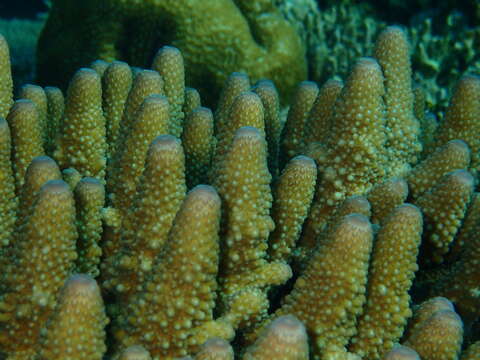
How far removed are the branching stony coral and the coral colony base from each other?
1.84 meters

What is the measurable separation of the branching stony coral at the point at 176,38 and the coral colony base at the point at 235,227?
1839mm

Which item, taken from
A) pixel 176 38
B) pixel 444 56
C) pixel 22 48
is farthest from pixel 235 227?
pixel 22 48

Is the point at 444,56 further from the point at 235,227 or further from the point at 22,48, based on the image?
the point at 22,48

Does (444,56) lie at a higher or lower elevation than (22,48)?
higher

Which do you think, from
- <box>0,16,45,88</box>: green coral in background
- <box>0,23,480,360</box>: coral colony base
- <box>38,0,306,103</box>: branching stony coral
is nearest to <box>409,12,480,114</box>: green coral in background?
<box>38,0,306,103</box>: branching stony coral

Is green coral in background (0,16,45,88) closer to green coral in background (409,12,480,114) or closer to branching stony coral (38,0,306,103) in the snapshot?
branching stony coral (38,0,306,103)

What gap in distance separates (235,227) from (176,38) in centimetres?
310

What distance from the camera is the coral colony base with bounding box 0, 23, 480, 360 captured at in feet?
5.85

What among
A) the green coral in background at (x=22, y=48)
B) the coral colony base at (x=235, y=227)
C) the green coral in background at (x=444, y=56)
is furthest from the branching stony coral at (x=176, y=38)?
the coral colony base at (x=235, y=227)

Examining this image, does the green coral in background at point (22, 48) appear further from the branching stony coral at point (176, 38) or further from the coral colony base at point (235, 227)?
the coral colony base at point (235, 227)

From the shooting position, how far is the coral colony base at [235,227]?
1782mm

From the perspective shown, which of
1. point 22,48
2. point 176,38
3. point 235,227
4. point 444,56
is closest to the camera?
point 235,227

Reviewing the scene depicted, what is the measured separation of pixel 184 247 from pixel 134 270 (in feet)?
1.29

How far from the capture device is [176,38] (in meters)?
4.65
